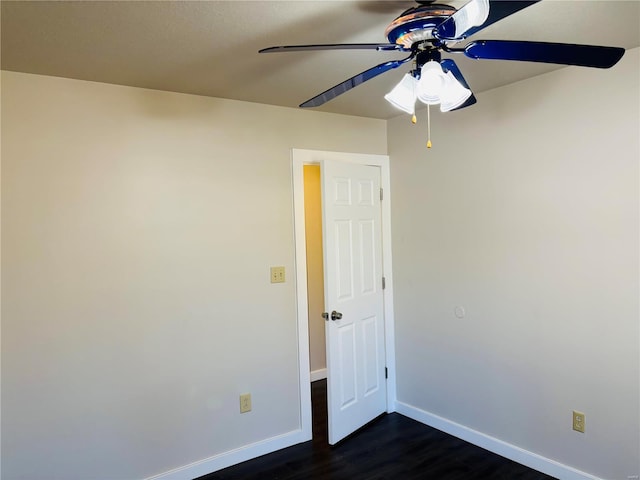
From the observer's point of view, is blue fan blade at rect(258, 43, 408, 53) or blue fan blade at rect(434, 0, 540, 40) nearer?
blue fan blade at rect(434, 0, 540, 40)

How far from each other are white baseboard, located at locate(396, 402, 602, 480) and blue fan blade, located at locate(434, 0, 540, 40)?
2.43 m

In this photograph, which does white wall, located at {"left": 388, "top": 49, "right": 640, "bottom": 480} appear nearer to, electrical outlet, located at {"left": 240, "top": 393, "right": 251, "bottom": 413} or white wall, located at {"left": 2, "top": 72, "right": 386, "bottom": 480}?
white wall, located at {"left": 2, "top": 72, "right": 386, "bottom": 480}

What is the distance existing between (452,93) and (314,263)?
9.30ft

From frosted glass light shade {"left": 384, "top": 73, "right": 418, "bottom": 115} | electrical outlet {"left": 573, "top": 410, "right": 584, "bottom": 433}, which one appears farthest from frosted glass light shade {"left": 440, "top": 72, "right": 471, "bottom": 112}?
electrical outlet {"left": 573, "top": 410, "right": 584, "bottom": 433}

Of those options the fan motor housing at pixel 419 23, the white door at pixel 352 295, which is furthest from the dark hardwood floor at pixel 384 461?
the fan motor housing at pixel 419 23

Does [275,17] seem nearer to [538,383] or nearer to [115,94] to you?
[115,94]

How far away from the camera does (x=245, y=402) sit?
9.13ft

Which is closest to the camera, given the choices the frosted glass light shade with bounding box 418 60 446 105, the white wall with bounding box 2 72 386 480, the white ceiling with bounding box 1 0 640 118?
the frosted glass light shade with bounding box 418 60 446 105

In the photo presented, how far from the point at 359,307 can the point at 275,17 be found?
2.09 m

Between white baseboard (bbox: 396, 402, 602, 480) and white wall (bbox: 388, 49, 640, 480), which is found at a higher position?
white wall (bbox: 388, 49, 640, 480)

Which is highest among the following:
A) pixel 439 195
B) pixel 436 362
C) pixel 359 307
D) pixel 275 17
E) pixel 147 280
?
pixel 275 17

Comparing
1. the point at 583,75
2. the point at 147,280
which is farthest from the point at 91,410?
the point at 583,75

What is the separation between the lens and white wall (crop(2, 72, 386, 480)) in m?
2.14

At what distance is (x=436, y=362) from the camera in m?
3.14
